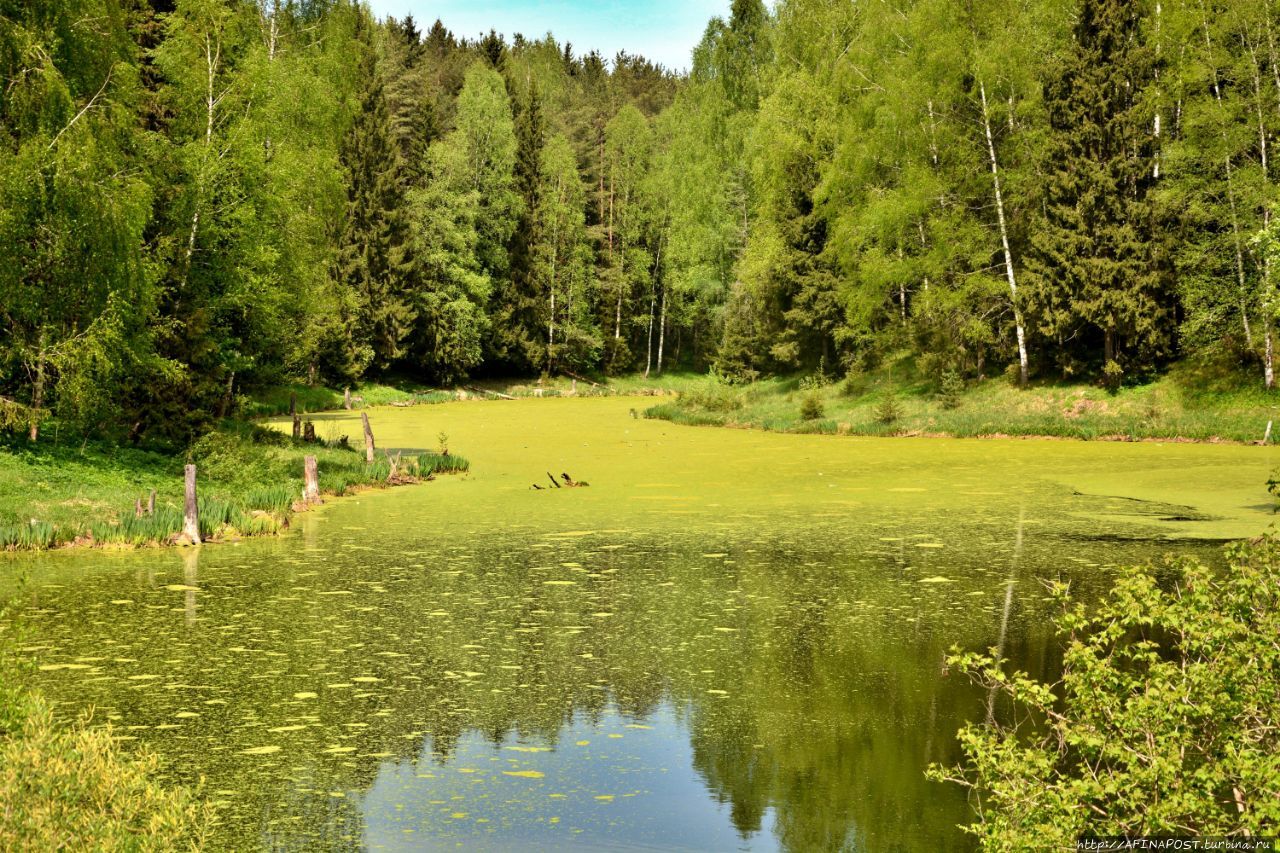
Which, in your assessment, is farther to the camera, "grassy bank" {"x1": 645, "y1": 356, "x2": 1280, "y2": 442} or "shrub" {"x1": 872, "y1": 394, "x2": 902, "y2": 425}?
"shrub" {"x1": 872, "y1": 394, "x2": 902, "y2": 425}

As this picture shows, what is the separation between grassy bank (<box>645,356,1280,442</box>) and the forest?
104 cm

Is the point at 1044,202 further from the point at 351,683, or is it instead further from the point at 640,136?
the point at 640,136

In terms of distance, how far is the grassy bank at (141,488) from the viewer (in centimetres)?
1794

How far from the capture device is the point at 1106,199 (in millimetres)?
36094

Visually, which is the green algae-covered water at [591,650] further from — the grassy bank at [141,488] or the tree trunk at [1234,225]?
the tree trunk at [1234,225]

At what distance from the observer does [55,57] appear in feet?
71.9

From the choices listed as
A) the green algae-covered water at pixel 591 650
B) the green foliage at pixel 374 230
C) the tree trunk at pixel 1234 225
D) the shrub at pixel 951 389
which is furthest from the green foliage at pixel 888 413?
the green foliage at pixel 374 230

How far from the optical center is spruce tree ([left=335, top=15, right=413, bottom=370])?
185ft

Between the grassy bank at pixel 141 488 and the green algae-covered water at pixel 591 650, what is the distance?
698 millimetres

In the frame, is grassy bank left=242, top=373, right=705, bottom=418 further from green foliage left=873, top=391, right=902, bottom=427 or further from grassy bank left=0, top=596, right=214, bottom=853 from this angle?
grassy bank left=0, top=596, right=214, bottom=853

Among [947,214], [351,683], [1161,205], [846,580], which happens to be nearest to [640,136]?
[947,214]

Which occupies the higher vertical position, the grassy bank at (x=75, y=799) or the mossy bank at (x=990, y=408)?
the mossy bank at (x=990, y=408)

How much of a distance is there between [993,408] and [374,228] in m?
31.8

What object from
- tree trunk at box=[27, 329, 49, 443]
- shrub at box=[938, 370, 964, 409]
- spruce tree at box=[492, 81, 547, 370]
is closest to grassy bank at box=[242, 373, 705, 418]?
spruce tree at box=[492, 81, 547, 370]
